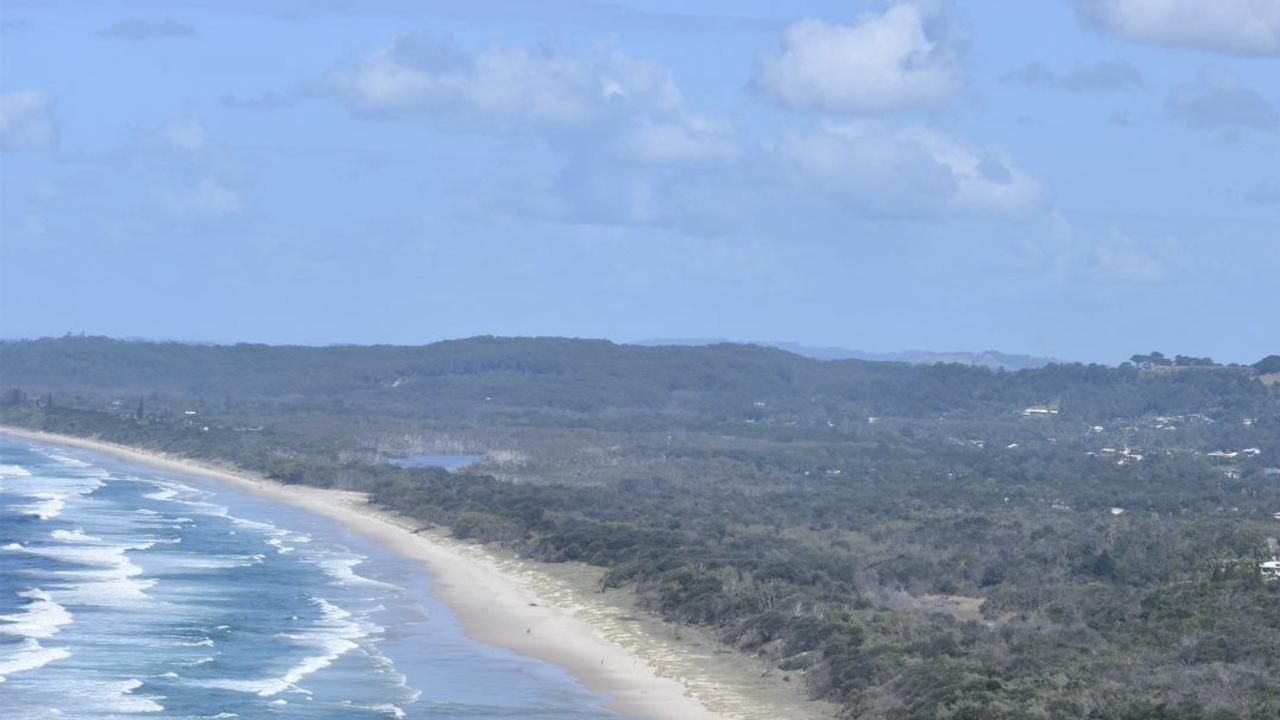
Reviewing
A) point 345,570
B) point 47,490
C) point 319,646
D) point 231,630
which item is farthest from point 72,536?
point 319,646

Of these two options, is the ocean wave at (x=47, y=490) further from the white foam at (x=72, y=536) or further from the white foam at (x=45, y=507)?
the white foam at (x=72, y=536)

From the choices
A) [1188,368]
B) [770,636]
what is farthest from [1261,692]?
[1188,368]

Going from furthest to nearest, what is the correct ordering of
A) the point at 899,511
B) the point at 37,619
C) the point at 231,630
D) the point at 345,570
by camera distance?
the point at 899,511 → the point at 345,570 → the point at 37,619 → the point at 231,630

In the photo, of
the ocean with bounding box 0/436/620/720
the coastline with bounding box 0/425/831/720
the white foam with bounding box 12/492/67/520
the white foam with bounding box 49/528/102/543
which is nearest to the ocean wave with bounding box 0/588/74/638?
the ocean with bounding box 0/436/620/720

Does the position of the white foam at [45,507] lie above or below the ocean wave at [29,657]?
above

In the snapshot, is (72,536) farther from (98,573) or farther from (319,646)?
(319,646)

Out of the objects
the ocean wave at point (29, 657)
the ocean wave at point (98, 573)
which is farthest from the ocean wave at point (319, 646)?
the ocean wave at point (98, 573)

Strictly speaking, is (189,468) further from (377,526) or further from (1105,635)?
(1105,635)
